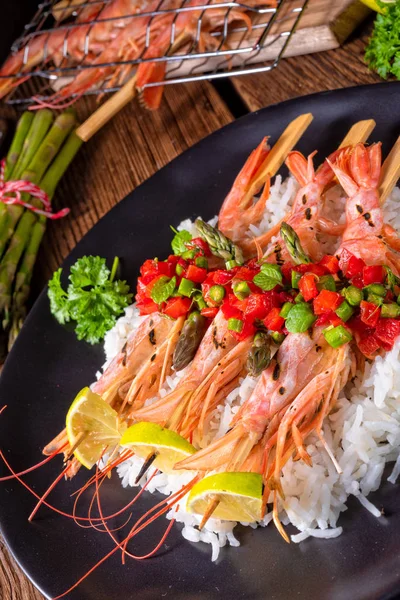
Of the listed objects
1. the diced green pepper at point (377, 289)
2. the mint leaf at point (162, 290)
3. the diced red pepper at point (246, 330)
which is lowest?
the diced red pepper at point (246, 330)

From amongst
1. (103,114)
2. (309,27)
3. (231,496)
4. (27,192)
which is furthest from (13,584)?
(309,27)

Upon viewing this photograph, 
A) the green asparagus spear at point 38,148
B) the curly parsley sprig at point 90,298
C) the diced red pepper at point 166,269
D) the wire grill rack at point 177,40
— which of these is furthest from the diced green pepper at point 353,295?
the green asparagus spear at point 38,148

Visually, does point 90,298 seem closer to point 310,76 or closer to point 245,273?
point 245,273

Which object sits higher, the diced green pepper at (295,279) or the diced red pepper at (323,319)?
the diced green pepper at (295,279)

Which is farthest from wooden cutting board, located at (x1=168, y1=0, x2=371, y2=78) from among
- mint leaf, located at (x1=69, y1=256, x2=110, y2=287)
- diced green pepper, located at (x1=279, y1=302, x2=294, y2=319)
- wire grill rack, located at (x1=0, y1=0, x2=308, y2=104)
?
diced green pepper, located at (x1=279, y1=302, x2=294, y2=319)

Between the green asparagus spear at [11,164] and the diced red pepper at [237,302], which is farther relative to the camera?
the green asparagus spear at [11,164]

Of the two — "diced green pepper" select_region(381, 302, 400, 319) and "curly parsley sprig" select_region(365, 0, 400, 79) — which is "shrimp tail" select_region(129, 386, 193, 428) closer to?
"diced green pepper" select_region(381, 302, 400, 319)

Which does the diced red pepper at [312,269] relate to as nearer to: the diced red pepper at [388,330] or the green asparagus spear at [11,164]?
the diced red pepper at [388,330]

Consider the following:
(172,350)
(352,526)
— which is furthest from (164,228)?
(352,526)
